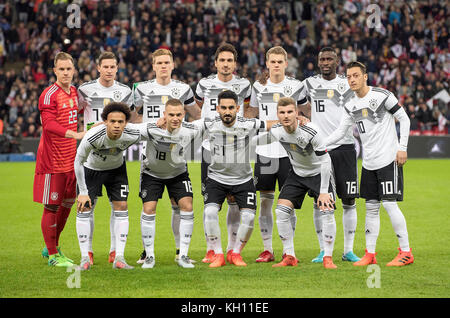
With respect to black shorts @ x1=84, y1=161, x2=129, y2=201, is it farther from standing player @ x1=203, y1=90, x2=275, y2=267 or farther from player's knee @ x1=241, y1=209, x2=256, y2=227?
player's knee @ x1=241, y1=209, x2=256, y2=227

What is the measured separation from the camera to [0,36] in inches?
1064

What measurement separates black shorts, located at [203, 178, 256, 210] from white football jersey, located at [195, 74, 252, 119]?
1.00 m

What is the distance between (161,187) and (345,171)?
2137 millimetres

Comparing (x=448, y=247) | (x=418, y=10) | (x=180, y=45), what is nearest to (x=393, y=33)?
(x=418, y=10)

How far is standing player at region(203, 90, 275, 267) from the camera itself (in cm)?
816

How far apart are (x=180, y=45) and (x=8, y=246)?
17.7 metres

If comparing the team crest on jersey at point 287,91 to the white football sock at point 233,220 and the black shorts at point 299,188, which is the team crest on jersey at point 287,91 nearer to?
the black shorts at point 299,188

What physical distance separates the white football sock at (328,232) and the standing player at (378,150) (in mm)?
→ 367

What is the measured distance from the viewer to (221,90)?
28.8 feet

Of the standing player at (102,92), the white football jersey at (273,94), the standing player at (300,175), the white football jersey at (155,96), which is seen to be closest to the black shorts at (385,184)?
the standing player at (300,175)

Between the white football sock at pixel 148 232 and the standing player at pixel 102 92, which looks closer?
Result: the white football sock at pixel 148 232

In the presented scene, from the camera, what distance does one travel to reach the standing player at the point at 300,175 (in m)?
7.89
